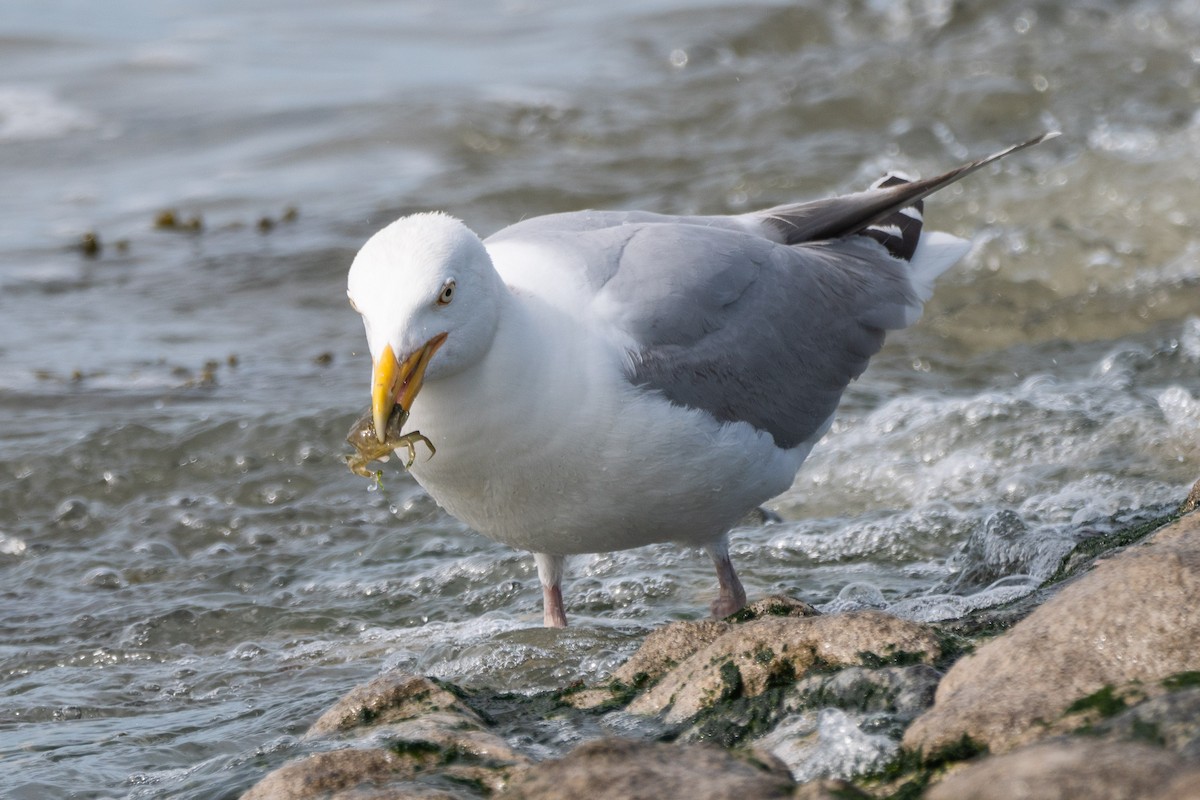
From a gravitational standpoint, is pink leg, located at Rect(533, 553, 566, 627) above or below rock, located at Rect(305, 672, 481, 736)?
below

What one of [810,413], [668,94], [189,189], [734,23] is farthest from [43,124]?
[810,413]

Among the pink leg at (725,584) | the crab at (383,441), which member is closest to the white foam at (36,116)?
the pink leg at (725,584)

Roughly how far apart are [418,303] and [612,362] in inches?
31.4

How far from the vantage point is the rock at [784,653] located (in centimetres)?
346

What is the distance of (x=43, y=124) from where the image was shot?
1369 cm

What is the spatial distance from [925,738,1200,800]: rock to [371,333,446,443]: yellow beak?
5.96ft

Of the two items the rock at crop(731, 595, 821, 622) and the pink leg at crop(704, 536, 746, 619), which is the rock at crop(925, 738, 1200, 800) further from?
the pink leg at crop(704, 536, 746, 619)

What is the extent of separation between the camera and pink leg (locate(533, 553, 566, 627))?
513 cm

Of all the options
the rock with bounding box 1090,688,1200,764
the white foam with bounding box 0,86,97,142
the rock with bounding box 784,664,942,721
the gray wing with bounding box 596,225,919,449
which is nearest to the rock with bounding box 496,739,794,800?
the rock with bounding box 784,664,942,721

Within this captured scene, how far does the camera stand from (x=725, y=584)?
17.0 feet

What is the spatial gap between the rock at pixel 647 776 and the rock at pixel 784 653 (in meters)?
0.66

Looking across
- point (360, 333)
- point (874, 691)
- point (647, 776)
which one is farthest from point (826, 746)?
point (360, 333)

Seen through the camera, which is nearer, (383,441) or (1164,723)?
(1164,723)

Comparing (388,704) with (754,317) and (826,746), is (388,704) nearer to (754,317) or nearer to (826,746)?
(826,746)
